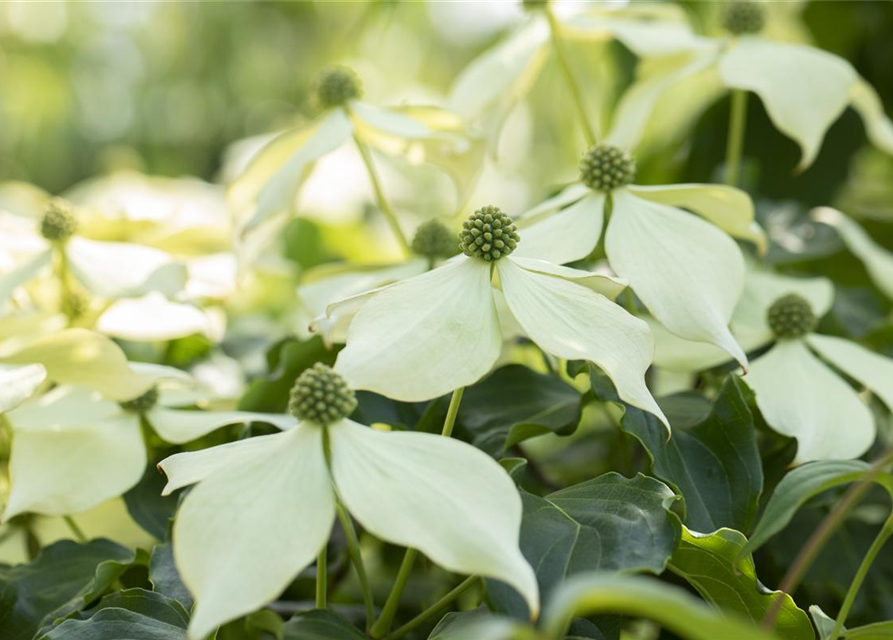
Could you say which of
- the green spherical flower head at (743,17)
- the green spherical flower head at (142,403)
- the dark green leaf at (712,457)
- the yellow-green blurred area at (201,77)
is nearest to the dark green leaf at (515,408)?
the dark green leaf at (712,457)

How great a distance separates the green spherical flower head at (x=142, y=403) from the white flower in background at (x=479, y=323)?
4.4 inches

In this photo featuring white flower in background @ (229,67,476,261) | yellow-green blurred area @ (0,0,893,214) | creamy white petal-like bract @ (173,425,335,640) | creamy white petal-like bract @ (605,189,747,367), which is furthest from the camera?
yellow-green blurred area @ (0,0,893,214)

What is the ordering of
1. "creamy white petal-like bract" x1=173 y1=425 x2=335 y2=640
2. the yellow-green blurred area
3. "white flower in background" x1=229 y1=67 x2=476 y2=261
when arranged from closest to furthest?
"creamy white petal-like bract" x1=173 y1=425 x2=335 y2=640 → "white flower in background" x1=229 y1=67 x2=476 y2=261 → the yellow-green blurred area

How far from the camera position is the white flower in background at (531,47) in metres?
0.50

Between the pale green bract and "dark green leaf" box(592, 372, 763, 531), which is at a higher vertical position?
the pale green bract

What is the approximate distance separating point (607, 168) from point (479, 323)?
0.40 feet

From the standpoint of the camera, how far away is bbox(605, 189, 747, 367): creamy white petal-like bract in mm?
337

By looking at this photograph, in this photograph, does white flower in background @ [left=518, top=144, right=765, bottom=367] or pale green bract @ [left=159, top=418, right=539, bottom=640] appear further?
white flower in background @ [left=518, top=144, right=765, bottom=367]

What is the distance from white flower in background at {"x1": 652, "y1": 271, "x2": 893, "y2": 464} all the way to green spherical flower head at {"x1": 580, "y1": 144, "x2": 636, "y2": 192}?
69mm

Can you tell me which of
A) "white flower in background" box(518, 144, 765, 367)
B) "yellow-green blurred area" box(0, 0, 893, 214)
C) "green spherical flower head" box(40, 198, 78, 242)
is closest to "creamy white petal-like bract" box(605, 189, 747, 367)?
"white flower in background" box(518, 144, 765, 367)

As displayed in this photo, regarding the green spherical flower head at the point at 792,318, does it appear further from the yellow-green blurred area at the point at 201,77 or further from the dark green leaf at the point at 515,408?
the yellow-green blurred area at the point at 201,77

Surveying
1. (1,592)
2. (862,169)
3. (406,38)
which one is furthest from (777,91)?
(406,38)

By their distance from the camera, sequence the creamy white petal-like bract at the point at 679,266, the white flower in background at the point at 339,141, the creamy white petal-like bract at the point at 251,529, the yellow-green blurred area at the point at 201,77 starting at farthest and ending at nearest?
the yellow-green blurred area at the point at 201,77, the white flower in background at the point at 339,141, the creamy white petal-like bract at the point at 679,266, the creamy white petal-like bract at the point at 251,529

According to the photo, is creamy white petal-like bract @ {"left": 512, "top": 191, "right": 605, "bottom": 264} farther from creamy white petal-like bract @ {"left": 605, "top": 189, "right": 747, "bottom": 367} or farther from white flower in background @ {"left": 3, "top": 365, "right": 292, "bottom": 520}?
white flower in background @ {"left": 3, "top": 365, "right": 292, "bottom": 520}
